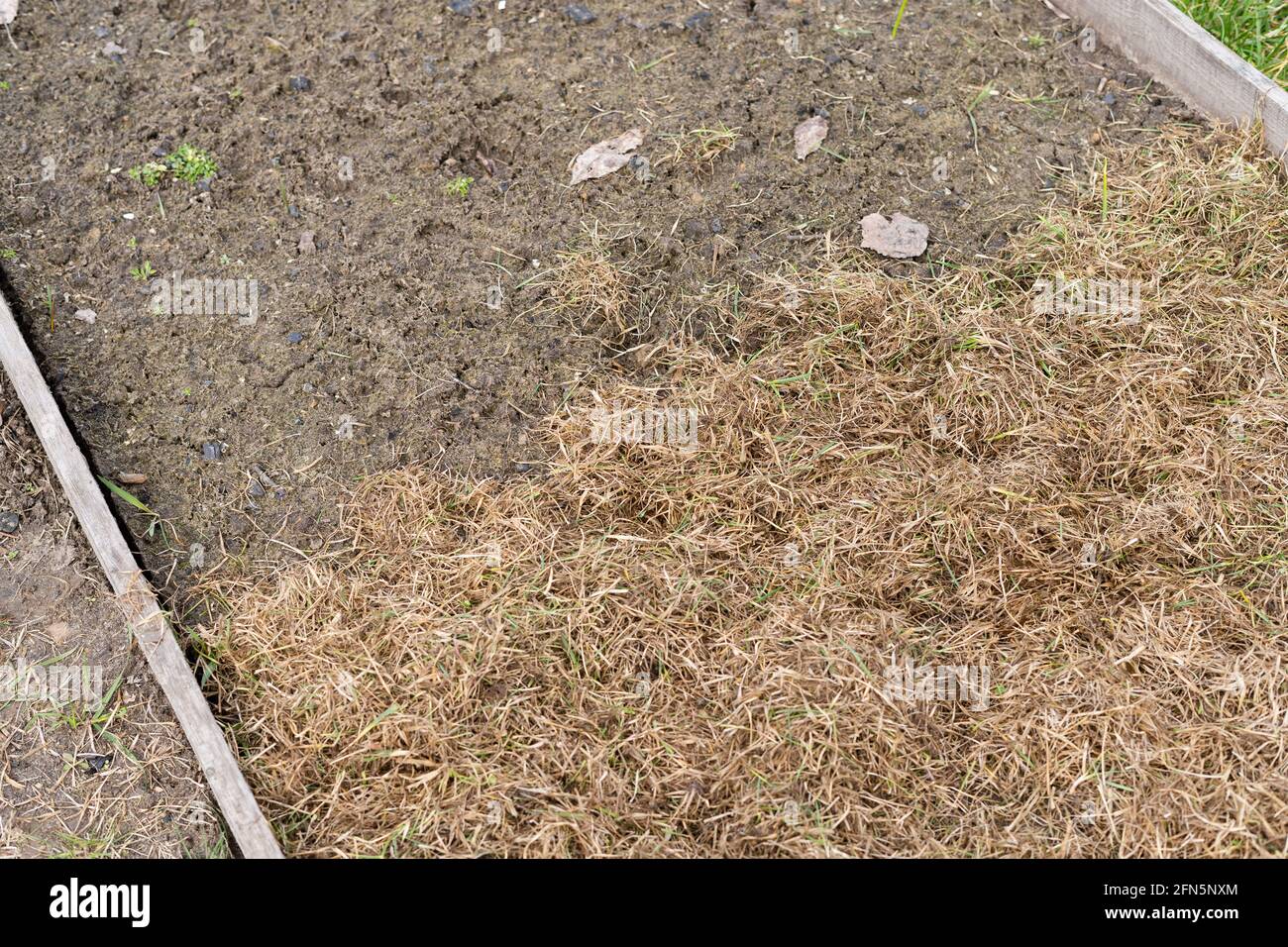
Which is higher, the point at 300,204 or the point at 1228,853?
the point at 300,204

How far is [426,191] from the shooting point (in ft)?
11.5

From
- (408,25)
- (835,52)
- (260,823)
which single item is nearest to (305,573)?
(260,823)

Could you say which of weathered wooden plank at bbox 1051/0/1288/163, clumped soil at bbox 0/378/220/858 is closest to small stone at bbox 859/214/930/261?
weathered wooden plank at bbox 1051/0/1288/163

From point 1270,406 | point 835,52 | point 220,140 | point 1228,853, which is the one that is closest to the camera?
point 1228,853

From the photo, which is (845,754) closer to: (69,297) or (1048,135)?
(1048,135)

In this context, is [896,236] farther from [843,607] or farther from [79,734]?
[79,734]

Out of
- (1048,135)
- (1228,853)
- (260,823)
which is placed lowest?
(1228,853)

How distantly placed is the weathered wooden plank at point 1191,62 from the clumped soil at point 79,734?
3.87m

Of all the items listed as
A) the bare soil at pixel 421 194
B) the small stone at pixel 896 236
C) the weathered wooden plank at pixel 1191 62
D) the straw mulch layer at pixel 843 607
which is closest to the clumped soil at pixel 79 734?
the bare soil at pixel 421 194

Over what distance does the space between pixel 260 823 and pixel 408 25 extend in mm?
2921

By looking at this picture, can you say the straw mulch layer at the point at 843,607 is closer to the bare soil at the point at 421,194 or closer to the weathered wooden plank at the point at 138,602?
the weathered wooden plank at the point at 138,602

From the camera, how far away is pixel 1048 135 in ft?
12.2

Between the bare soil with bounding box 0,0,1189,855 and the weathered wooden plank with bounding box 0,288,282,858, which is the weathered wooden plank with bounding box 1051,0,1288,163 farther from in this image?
the weathered wooden plank with bounding box 0,288,282,858

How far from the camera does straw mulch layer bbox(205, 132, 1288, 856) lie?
7.97ft
